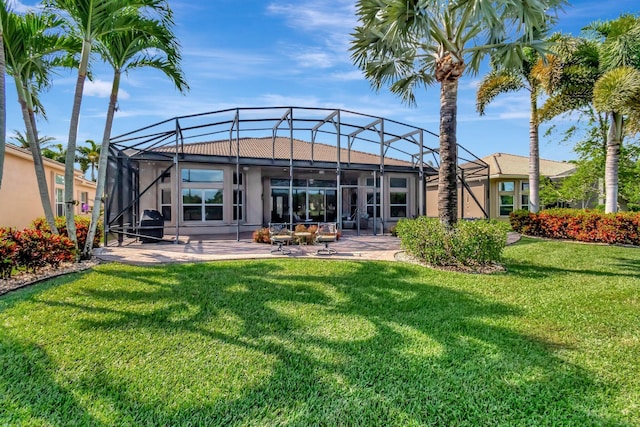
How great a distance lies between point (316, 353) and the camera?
371 cm

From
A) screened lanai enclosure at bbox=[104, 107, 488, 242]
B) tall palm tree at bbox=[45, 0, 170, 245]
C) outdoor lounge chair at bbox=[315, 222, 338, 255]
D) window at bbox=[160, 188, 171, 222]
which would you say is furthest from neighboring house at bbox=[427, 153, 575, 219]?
tall palm tree at bbox=[45, 0, 170, 245]

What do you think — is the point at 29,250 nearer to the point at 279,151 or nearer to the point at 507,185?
the point at 279,151

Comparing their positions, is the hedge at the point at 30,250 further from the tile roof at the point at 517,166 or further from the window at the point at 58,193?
the tile roof at the point at 517,166

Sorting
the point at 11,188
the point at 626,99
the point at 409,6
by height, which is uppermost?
the point at 409,6

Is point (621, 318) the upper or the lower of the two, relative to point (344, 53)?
lower

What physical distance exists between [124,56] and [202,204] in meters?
8.60

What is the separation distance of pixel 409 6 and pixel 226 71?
7209 mm

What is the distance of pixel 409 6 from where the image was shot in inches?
299

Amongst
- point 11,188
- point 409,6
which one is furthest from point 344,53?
point 11,188

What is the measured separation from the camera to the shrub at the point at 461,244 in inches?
311

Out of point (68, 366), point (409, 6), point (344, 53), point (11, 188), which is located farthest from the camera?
point (11, 188)

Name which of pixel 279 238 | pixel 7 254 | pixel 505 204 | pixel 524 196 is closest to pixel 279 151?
pixel 279 238

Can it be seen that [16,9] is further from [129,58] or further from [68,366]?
[68,366]

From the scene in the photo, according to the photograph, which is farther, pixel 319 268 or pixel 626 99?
pixel 626 99
